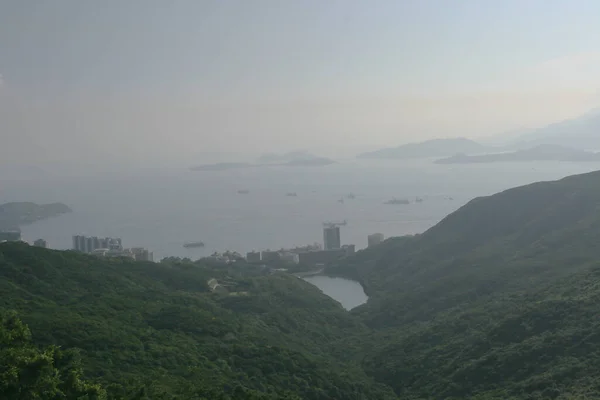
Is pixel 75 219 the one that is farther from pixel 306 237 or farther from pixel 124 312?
pixel 124 312

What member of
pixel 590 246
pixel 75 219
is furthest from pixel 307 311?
pixel 75 219

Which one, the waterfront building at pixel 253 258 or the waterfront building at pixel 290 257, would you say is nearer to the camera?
the waterfront building at pixel 253 258

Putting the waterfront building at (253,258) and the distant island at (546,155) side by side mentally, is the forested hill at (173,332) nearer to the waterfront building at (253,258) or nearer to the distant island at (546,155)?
the waterfront building at (253,258)

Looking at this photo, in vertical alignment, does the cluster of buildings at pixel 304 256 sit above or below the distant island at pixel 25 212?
below

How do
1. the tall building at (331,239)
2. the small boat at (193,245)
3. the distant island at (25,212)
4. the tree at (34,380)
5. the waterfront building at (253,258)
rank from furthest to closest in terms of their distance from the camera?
→ the distant island at (25,212), the small boat at (193,245), the tall building at (331,239), the waterfront building at (253,258), the tree at (34,380)

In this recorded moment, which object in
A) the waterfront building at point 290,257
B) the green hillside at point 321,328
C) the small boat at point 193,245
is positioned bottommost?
the waterfront building at point 290,257

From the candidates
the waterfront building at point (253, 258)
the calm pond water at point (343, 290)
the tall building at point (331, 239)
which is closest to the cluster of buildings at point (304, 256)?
the waterfront building at point (253, 258)

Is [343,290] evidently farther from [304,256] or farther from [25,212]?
[25,212]

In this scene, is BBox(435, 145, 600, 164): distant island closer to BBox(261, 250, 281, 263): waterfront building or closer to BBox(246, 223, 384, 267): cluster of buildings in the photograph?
BBox(246, 223, 384, 267): cluster of buildings

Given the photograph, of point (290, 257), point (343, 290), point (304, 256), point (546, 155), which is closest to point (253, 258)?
point (290, 257)
